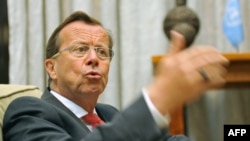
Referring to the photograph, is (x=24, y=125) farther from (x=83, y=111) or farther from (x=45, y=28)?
(x=45, y=28)

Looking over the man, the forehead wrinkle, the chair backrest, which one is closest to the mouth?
the man

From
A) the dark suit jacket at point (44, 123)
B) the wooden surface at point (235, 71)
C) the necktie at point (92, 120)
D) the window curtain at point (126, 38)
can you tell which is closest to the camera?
the dark suit jacket at point (44, 123)

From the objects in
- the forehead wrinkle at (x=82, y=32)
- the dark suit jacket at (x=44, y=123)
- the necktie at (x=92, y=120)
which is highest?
the forehead wrinkle at (x=82, y=32)

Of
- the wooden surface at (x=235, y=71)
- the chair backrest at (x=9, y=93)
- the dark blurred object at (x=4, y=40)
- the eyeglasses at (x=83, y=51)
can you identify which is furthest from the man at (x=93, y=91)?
the dark blurred object at (x=4, y=40)

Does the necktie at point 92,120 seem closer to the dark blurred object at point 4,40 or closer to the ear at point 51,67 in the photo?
the ear at point 51,67

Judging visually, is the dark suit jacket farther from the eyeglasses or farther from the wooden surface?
the wooden surface

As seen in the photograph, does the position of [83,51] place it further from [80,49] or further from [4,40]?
[4,40]

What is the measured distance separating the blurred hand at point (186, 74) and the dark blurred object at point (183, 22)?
4.96 feet

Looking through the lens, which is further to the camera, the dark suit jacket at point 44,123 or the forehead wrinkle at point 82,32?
the forehead wrinkle at point 82,32

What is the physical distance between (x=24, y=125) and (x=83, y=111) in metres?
0.31

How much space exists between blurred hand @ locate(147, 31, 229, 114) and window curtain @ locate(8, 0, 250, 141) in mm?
1734

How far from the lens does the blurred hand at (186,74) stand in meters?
0.92

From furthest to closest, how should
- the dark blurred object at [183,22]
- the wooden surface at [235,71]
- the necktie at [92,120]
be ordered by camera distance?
the dark blurred object at [183,22] < the wooden surface at [235,71] < the necktie at [92,120]

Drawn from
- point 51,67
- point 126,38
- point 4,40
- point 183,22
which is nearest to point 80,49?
point 51,67
